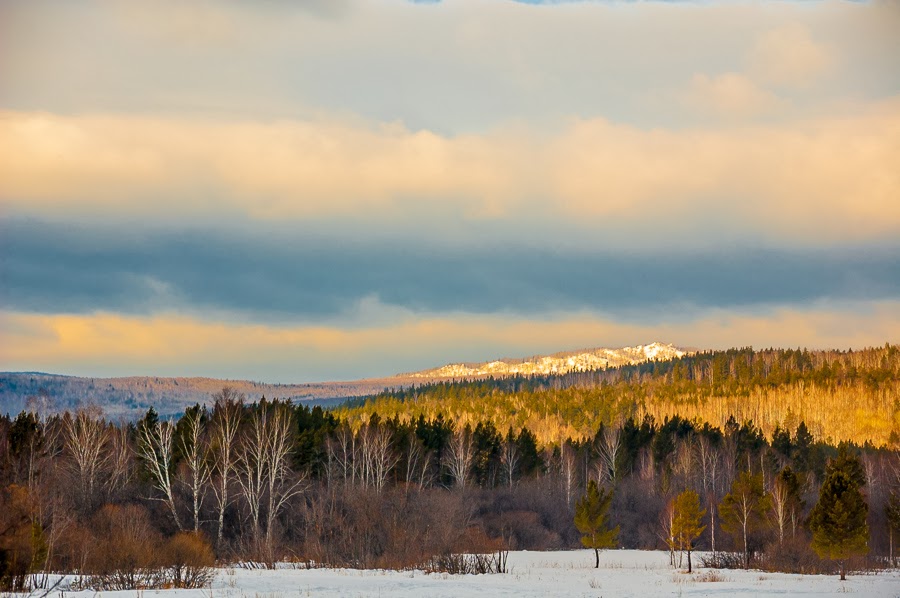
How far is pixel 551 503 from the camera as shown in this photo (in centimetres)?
11131

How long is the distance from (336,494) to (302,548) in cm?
1233

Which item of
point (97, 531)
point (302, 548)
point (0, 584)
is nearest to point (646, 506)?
point (302, 548)

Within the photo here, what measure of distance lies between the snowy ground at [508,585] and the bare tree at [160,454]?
63.3 ft

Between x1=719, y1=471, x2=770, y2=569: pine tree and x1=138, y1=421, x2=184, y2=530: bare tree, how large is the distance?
44.2m

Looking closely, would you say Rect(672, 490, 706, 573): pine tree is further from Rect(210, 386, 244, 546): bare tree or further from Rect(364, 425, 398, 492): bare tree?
Rect(210, 386, 244, 546): bare tree

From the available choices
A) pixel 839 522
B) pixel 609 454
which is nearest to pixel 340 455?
pixel 609 454

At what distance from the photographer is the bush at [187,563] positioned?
138ft

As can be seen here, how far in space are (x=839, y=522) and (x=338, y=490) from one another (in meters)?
42.7

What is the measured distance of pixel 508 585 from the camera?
45188 mm

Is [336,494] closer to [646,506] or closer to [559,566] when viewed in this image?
[559,566]

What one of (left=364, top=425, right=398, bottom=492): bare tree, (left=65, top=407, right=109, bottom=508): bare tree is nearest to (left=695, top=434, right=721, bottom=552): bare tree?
(left=364, top=425, right=398, bottom=492): bare tree

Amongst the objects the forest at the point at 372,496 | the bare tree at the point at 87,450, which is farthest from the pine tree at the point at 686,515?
the bare tree at the point at 87,450

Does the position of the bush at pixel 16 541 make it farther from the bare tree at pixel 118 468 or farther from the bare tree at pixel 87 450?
the bare tree at pixel 118 468

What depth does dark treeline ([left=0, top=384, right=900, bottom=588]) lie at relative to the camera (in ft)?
159
